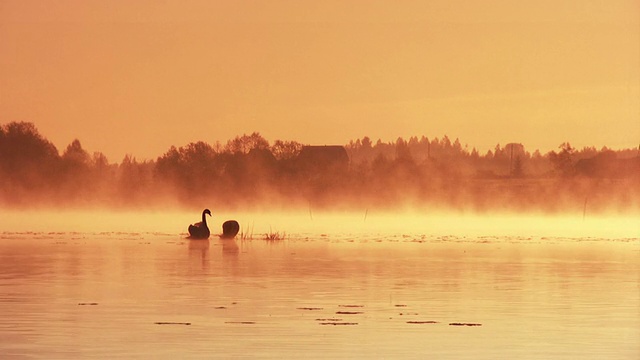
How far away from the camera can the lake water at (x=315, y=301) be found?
1811 centimetres

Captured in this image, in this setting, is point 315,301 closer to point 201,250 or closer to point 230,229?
point 201,250

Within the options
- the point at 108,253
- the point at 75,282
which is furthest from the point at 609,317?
the point at 108,253

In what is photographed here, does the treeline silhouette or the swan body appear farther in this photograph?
the treeline silhouette

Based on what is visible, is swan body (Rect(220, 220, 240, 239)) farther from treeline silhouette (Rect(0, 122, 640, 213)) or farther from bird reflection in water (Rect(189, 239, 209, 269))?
treeline silhouette (Rect(0, 122, 640, 213))

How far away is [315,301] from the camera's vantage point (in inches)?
926

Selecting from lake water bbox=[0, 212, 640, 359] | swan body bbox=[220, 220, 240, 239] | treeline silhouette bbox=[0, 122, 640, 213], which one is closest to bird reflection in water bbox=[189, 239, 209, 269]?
lake water bbox=[0, 212, 640, 359]

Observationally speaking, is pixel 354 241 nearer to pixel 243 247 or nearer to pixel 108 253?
pixel 243 247

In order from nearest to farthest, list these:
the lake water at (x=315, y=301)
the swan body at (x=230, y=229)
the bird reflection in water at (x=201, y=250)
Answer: the lake water at (x=315, y=301) → the bird reflection in water at (x=201, y=250) → the swan body at (x=230, y=229)

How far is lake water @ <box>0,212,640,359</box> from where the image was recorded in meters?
18.1

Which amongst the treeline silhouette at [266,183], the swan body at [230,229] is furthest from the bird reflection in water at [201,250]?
the treeline silhouette at [266,183]

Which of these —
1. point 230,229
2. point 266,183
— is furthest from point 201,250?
point 266,183

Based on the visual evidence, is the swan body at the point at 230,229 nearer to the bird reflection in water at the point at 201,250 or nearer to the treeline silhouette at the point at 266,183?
the bird reflection in water at the point at 201,250

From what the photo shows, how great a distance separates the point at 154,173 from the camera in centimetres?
10606

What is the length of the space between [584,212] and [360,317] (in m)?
72.1
